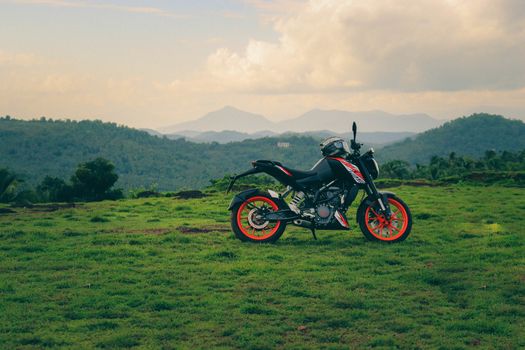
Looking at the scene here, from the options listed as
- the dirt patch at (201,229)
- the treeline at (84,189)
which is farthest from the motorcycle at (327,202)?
the treeline at (84,189)

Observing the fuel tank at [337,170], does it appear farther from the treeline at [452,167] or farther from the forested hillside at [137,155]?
the forested hillside at [137,155]

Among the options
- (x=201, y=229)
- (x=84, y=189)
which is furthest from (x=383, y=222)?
(x=84, y=189)

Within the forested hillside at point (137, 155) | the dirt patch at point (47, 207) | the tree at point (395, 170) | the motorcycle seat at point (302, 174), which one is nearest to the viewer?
the motorcycle seat at point (302, 174)

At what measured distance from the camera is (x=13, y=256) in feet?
40.6

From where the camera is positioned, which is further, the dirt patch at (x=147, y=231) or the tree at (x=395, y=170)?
the tree at (x=395, y=170)

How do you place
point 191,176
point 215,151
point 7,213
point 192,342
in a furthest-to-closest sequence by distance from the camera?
point 215,151 → point 191,176 → point 7,213 → point 192,342

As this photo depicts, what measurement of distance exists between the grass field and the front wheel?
33 cm

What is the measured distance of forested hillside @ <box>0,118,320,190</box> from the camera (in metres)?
146

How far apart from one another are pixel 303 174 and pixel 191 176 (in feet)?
457

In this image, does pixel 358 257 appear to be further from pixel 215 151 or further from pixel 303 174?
pixel 215 151

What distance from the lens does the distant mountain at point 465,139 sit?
161 metres

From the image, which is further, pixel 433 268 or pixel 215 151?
pixel 215 151

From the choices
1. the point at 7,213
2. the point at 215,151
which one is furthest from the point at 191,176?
the point at 7,213

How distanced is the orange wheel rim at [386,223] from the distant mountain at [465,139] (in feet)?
466
